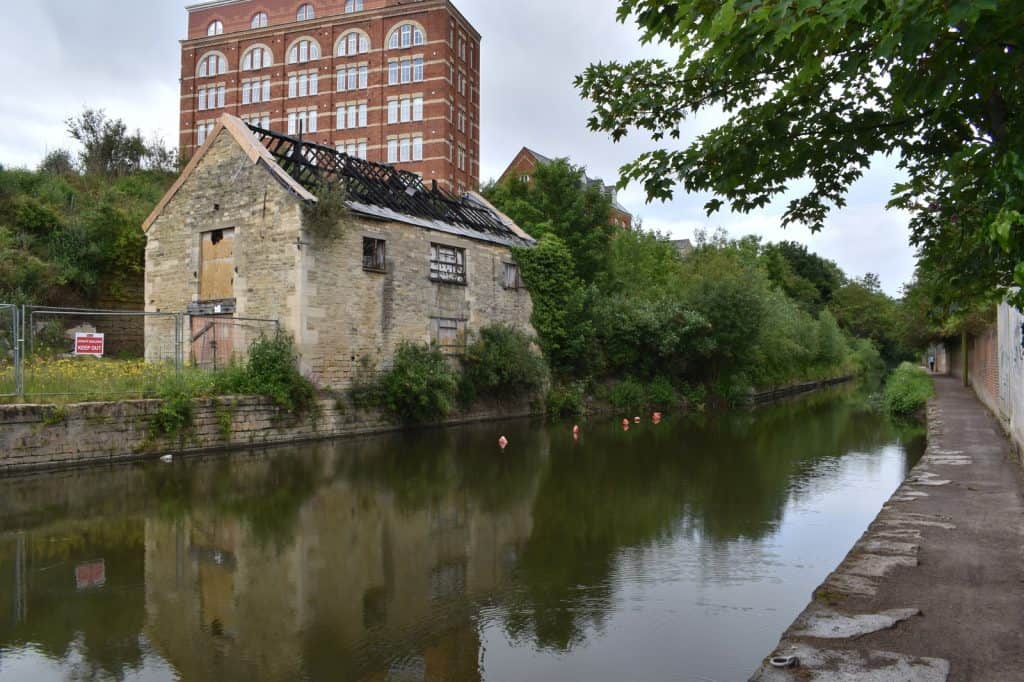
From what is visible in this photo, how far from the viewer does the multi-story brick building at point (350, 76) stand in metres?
45.1

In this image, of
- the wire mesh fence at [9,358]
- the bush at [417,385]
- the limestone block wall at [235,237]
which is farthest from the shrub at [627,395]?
the wire mesh fence at [9,358]

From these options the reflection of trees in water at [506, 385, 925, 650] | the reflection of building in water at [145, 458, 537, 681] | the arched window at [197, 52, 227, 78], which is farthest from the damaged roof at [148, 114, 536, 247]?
the arched window at [197, 52, 227, 78]

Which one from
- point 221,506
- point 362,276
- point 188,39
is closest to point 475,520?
point 221,506

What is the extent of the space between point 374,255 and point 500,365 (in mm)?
5481

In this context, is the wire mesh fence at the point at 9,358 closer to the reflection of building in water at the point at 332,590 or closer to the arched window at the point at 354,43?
the reflection of building in water at the point at 332,590

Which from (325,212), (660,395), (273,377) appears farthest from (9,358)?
(660,395)

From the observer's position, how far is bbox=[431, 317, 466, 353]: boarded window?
73.4 ft

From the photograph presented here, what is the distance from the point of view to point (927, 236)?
6027 millimetres

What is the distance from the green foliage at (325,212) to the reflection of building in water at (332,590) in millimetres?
9945

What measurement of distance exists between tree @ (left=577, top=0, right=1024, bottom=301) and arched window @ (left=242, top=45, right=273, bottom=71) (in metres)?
47.6

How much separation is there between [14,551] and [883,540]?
27.1ft

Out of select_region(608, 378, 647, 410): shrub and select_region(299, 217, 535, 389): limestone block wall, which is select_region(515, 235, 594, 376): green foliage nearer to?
select_region(608, 378, 647, 410): shrub

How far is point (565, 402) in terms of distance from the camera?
26.4 metres

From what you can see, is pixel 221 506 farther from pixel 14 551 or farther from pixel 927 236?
pixel 927 236
